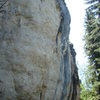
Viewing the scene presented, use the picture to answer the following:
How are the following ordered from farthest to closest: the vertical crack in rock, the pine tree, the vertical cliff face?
1. the pine tree
2. the vertical crack in rock
3. the vertical cliff face

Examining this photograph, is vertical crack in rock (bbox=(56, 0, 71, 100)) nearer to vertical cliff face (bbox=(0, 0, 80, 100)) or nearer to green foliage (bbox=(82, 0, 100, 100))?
vertical cliff face (bbox=(0, 0, 80, 100))

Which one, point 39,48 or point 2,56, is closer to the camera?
point 2,56

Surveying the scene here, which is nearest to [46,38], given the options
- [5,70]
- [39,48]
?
[39,48]

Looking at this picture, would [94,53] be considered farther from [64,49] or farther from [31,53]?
[31,53]

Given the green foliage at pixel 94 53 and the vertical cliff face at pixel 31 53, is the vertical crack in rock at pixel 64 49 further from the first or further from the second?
the green foliage at pixel 94 53

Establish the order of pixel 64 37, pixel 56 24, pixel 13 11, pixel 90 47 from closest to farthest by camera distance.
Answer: pixel 13 11 → pixel 56 24 → pixel 64 37 → pixel 90 47

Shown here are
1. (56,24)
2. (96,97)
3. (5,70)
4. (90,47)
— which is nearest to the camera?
(5,70)

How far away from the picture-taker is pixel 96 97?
1330cm

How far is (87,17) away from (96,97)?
9784 mm

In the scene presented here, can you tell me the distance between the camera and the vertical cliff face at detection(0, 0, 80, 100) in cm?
398

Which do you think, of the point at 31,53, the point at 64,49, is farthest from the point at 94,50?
the point at 31,53

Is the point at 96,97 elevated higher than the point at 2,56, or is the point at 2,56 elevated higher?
the point at 2,56

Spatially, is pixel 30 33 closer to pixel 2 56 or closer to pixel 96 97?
pixel 2 56

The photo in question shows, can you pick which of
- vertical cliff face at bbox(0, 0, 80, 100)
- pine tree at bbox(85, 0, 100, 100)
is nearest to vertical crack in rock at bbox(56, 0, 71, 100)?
vertical cliff face at bbox(0, 0, 80, 100)
